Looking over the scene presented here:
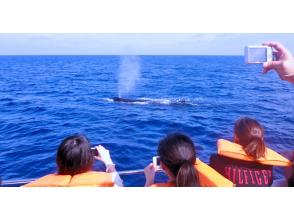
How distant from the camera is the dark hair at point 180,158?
7.32ft

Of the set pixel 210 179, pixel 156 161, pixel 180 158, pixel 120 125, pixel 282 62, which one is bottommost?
pixel 120 125

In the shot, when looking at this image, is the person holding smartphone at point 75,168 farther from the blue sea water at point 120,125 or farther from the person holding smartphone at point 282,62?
the blue sea water at point 120,125

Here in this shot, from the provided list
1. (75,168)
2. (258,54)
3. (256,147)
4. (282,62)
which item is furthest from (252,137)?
(75,168)

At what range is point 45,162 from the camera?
8.73 metres

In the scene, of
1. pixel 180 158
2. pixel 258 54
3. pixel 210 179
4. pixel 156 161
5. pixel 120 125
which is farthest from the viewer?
pixel 120 125

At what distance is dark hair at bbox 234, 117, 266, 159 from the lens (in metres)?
3.14

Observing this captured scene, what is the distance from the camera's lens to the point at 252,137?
3168 mm

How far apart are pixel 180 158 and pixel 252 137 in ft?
3.72

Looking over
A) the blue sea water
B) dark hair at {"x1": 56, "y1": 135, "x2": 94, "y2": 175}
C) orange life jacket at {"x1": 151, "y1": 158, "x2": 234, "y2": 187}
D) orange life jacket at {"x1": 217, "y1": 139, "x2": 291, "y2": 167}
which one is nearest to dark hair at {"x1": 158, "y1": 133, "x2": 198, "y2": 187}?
orange life jacket at {"x1": 151, "y1": 158, "x2": 234, "y2": 187}

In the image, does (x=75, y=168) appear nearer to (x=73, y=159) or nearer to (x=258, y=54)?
(x=73, y=159)

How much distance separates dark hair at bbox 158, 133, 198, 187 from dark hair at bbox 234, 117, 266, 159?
3.21 feet

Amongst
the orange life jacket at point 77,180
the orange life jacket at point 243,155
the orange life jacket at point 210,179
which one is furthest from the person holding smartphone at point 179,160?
the orange life jacket at point 243,155
